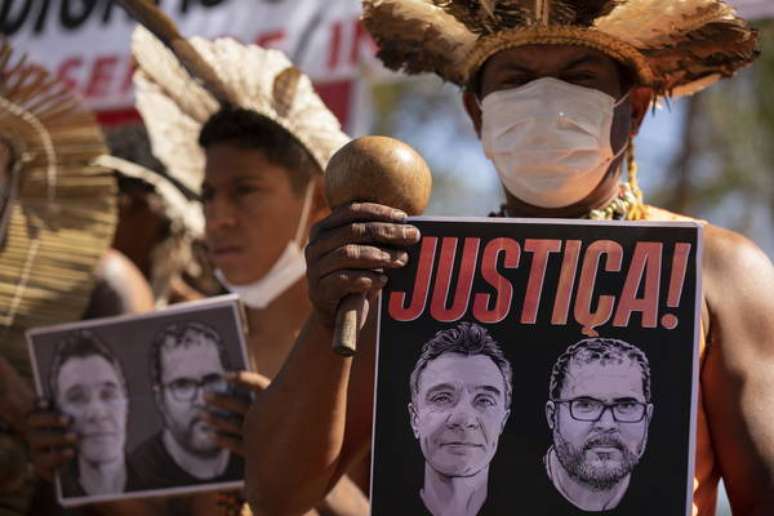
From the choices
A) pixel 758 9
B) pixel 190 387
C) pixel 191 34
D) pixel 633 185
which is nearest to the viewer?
pixel 633 185

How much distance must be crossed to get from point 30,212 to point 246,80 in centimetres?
78

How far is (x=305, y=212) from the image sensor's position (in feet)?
13.1

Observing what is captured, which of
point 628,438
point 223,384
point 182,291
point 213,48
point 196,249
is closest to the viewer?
point 628,438

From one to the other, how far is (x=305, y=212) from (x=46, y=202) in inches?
32.7

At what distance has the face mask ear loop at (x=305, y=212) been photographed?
3953 millimetres

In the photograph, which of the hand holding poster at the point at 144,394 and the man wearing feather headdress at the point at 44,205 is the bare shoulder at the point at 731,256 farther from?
the man wearing feather headdress at the point at 44,205

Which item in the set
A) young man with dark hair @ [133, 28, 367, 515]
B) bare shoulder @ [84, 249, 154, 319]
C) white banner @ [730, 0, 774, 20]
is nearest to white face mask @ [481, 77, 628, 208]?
young man with dark hair @ [133, 28, 367, 515]

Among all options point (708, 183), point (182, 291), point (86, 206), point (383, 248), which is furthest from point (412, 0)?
point (708, 183)

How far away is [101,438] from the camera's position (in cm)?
352

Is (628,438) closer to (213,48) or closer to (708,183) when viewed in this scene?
(213,48)

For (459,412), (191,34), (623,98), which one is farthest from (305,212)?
(191,34)

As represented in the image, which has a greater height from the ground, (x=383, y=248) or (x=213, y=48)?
(x=213, y=48)

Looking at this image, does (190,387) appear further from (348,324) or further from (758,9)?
(758,9)

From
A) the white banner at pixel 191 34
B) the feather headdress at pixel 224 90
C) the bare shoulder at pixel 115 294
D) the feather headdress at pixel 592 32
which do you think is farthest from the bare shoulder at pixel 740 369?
the white banner at pixel 191 34
